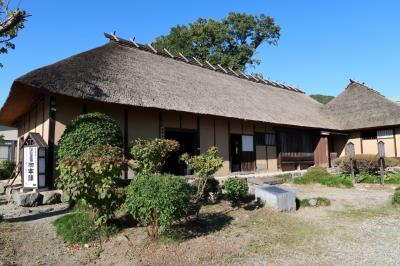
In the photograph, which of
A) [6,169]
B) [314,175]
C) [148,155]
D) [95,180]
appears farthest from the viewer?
[6,169]

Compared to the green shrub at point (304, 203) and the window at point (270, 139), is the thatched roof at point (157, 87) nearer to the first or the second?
the window at point (270, 139)

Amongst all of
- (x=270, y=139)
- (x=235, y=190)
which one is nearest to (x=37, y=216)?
(x=235, y=190)

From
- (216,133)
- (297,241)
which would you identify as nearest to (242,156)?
(216,133)

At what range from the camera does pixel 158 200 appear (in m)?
5.47

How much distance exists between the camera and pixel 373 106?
67.5 feet

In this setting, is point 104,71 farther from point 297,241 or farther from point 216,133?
point 297,241

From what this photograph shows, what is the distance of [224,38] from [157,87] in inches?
846

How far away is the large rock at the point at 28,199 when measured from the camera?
8.51m

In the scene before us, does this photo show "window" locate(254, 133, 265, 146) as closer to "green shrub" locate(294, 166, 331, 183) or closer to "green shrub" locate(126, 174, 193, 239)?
"green shrub" locate(294, 166, 331, 183)

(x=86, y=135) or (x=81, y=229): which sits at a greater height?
(x=86, y=135)

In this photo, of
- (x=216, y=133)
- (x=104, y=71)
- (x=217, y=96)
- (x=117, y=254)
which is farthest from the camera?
(x=217, y=96)

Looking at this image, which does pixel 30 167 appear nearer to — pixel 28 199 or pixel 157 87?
pixel 28 199

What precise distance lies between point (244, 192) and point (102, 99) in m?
5.03

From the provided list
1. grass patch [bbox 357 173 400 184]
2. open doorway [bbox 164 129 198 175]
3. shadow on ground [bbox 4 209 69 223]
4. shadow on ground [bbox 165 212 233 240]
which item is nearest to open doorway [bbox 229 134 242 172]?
open doorway [bbox 164 129 198 175]
